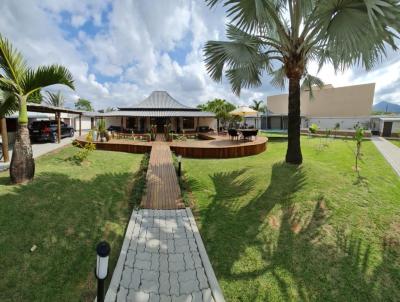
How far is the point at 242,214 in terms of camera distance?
6.28 meters

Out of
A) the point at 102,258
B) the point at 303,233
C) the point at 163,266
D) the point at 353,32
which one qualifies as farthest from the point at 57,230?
the point at 353,32

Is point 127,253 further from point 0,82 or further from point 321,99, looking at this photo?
point 321,99

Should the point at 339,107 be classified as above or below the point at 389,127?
above

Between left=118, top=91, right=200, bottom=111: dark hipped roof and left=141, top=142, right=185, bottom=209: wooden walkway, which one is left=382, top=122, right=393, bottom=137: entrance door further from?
left=141, top=142, right=185, bottom=209: wooden walkway

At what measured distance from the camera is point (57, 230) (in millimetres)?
5020

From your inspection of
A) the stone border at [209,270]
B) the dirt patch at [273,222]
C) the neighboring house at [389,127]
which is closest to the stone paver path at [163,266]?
the stone border at [209,270]

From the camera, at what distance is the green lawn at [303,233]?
3895 mm

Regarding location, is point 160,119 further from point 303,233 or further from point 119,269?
point 119,269

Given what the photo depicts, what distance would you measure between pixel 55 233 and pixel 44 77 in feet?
14.8

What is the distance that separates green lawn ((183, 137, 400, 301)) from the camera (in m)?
3.89

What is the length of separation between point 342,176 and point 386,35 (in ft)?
16.3

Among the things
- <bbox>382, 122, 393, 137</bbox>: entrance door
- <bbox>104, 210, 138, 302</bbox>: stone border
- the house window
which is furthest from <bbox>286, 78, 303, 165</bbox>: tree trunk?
<bbox>382, 122, 393, 137</bbox>: entrance door

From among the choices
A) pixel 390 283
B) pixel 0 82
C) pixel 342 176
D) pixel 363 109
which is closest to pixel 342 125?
pixel 363 109

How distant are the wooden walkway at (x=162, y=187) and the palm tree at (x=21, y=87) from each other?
3587mm
